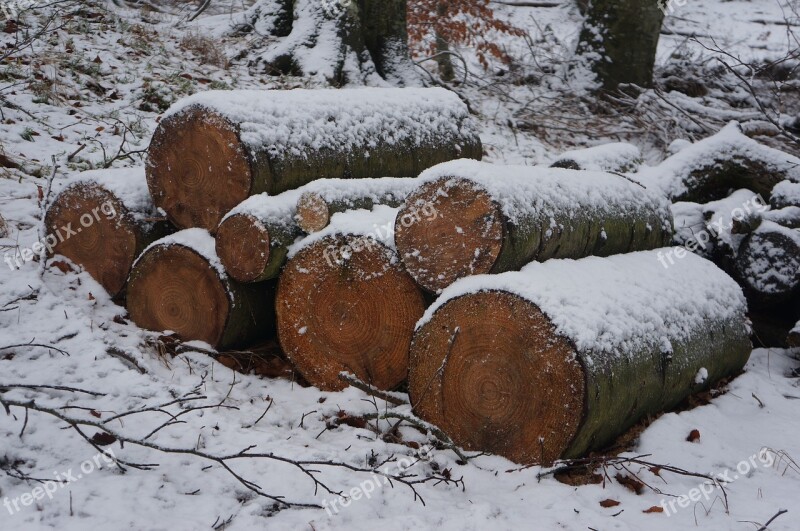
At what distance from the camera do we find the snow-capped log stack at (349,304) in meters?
3.43

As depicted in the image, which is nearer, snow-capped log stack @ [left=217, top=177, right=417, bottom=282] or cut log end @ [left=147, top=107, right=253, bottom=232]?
snow-capped log stack @ [left=217, top=177, right=417, bottom=282]

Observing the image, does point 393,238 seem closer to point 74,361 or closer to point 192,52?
point 74,361

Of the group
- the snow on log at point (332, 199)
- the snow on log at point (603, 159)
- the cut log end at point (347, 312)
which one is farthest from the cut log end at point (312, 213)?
the snow on log at point (603, 159)

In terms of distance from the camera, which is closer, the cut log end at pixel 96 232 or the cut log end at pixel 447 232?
the cut log end at pixel 447 232

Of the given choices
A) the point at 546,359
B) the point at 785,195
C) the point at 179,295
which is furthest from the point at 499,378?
the point at 785,195

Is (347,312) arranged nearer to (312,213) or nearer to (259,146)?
(312,213)

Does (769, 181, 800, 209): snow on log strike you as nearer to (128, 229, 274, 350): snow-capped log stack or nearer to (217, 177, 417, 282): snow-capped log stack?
(217, 177, 417, 282): snow-capped log stack

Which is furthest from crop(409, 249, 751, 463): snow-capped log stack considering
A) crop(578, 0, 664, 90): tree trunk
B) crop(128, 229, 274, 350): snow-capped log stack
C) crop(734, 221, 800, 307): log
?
crop(578, 0, 664, 90): tree trunk

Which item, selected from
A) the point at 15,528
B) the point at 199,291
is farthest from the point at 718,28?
the point at 15,528

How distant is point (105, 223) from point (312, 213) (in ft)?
4.58

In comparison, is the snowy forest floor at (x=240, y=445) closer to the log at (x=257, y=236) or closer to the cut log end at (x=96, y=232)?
the cut log end at (x=96, y=232)

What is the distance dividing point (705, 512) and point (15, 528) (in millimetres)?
2579

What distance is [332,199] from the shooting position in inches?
142

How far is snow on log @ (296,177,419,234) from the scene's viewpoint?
3.57 metres
